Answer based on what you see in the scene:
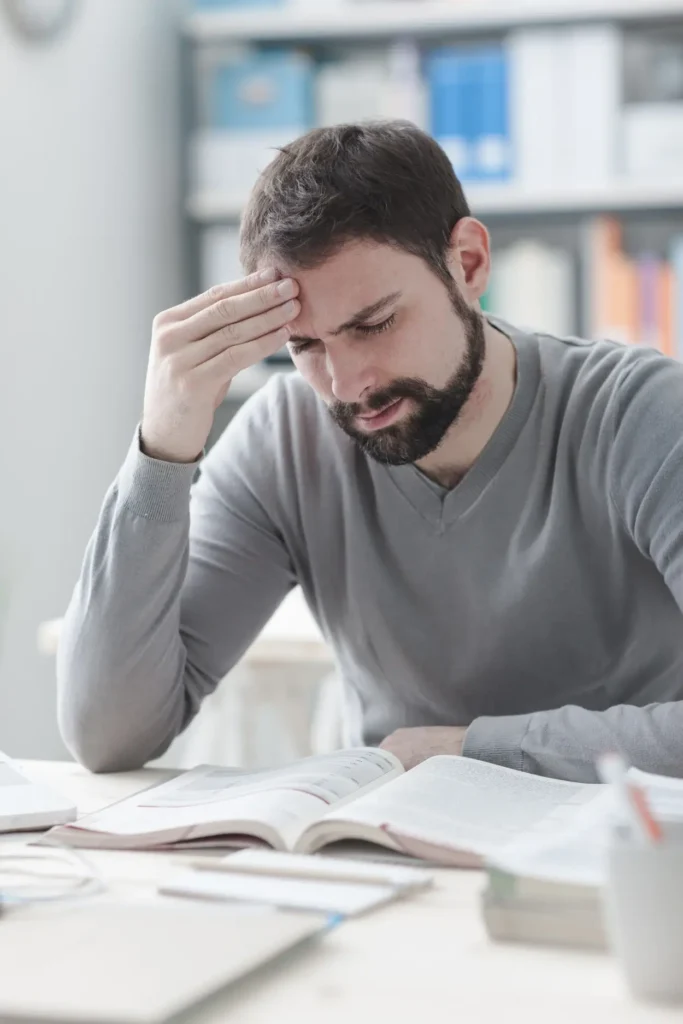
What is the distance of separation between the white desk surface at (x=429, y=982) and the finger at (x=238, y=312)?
24.9 inches

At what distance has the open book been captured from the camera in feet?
2.98

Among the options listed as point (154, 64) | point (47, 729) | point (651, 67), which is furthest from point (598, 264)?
point (47, 729)

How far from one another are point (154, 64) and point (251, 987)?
2866 millimetres

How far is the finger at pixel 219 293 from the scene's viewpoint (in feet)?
4.23

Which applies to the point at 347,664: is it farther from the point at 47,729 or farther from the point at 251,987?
the point at 47,729

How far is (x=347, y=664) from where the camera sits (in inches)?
59.9

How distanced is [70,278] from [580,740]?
203 centimetres

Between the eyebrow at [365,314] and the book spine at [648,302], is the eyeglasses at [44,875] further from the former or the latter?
the book spine at [648,302]

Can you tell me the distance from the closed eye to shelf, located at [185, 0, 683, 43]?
1.96 m

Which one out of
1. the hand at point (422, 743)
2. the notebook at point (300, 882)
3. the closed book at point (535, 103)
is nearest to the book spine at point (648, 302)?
the closed book at point (535, 103)

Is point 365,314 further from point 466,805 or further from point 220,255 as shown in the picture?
point 220,255

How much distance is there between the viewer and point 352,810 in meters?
0.93

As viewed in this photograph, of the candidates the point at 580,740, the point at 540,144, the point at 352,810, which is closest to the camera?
the point at 352,810

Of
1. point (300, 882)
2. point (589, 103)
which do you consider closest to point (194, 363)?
point (300, 882)
